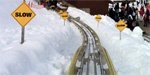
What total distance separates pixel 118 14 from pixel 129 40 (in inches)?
482

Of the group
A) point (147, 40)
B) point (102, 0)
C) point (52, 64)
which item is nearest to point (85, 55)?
point (52, 64)

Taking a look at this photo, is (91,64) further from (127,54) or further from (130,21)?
(130,21)

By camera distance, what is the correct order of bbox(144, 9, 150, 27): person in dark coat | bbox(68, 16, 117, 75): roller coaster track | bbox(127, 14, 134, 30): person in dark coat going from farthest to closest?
bbox(144, 9, 150, 27): person in dark coat < bbox(127, 14, 134, 30): person in dark coat < bbox(68, 16, 117, 75): roller coaster track

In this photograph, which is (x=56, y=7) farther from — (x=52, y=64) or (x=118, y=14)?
(x=52, y=64)

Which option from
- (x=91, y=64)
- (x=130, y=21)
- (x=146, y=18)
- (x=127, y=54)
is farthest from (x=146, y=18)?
(x=91, y=64)

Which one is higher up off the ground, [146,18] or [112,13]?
[146,18]

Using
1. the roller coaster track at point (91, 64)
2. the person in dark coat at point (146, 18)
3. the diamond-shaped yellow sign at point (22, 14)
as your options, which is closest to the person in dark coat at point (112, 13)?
the person in dark coat at point (146, 18)

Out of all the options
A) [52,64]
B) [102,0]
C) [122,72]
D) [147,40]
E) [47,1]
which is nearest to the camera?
[52,64]

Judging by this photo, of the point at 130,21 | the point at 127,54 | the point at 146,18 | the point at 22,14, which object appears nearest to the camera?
the point at 22,14

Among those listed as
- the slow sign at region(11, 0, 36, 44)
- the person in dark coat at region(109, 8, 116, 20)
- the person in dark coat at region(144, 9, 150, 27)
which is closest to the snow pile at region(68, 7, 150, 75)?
the person in dark coat at region(144, 9, 150, 27)

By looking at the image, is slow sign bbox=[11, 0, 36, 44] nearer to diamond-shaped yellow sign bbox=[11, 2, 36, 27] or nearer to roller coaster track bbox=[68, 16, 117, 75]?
diamond-shaped yellow sign bbox=[11, 2, 36, 27]

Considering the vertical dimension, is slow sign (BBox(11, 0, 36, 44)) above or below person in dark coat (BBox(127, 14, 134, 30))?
above

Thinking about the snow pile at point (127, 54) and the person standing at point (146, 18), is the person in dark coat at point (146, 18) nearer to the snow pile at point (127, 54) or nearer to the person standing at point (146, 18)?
the person standing at point (146, 18)

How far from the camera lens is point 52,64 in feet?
45.3
